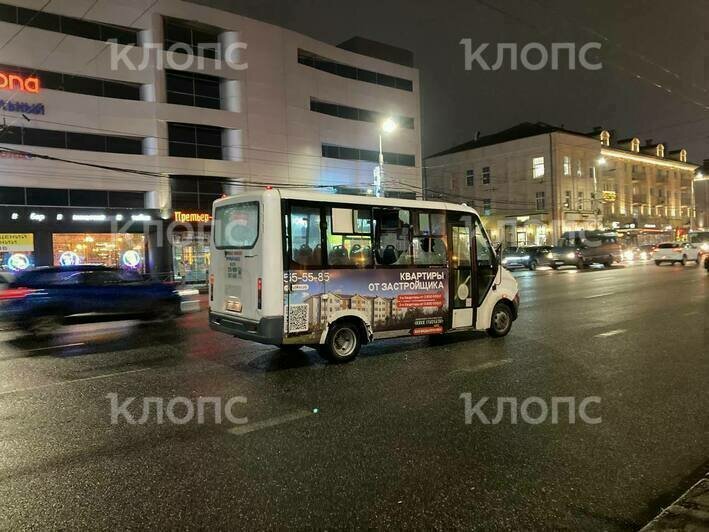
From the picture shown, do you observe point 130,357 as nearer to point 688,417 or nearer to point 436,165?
point 688,417

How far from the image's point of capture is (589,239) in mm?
36812

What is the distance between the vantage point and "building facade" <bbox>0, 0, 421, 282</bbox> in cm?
2836

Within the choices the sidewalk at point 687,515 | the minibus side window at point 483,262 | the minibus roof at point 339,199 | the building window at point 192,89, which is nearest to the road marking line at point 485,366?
the minibus side window at point 483,262

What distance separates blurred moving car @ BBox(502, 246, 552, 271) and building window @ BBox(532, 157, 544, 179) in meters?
18.6

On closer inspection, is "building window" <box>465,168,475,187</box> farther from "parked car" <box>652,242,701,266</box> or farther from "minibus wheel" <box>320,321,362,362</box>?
"minibus wheel" <box>320,321,362,362</box>

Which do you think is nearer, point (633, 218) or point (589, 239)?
point (589, 239)

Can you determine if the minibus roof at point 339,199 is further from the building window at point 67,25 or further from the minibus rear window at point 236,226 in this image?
the building window at point 67,25

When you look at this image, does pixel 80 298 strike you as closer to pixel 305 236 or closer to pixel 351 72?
pixel 305 236

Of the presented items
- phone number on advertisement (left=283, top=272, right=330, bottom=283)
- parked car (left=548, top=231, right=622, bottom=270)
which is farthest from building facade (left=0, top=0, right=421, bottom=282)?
phone number on advertisement (left=283, top=272, right=330, bottom=283)

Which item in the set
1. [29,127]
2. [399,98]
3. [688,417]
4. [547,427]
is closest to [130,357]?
[547,427]

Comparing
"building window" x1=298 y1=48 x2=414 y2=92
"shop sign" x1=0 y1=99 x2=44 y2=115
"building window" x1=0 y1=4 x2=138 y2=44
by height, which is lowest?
"shop sign" x1=0 y1=99 x2=44 y2=115

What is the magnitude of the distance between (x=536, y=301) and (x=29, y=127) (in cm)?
2705

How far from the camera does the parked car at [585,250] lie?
3594 cm

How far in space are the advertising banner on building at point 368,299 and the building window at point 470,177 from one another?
53.5 metres
